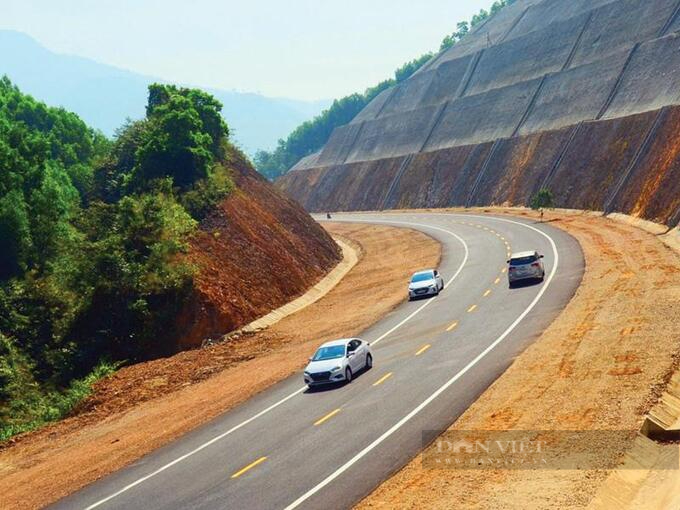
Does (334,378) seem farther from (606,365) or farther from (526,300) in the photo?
(526,300)

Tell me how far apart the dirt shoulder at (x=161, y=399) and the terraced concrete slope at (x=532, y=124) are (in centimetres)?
2744

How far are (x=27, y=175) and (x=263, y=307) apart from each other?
1838 centimetres

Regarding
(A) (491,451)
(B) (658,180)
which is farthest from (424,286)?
(B) (658,180)

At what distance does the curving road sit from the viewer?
16.5 m

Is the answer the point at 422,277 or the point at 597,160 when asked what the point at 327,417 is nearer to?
the point at 422,277

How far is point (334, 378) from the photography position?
25031 millimetres

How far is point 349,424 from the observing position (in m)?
20.2

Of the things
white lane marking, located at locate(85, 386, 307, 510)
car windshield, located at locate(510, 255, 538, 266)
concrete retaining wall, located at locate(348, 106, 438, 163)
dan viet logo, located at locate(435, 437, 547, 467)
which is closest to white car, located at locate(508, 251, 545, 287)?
car windshield, located at locate(510, 255, 538, 266)

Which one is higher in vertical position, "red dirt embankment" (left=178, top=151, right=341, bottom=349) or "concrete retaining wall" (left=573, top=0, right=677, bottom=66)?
"concrete retaining wall" (left=573, top=0, right=677, bottom=66)

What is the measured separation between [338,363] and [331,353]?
99 cm

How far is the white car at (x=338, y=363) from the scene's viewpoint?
25.1 meters

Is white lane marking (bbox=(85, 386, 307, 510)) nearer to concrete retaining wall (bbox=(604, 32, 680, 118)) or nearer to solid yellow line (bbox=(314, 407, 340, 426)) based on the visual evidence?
solid yellow line (bbox=(314, 407, 340, 426))

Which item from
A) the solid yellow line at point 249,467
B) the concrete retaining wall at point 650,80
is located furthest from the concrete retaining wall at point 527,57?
the solid yellow line at point 249,467

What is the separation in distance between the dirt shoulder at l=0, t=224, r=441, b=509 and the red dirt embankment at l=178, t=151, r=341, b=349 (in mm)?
1962
